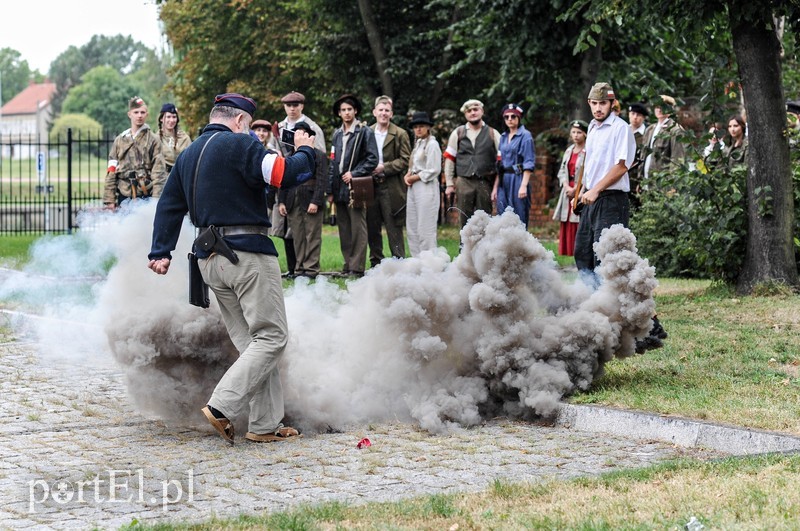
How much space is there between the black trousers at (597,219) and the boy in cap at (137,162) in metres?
6.06

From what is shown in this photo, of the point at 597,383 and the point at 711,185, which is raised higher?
the point at 711,185

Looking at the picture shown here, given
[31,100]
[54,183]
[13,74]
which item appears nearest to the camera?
[54,183]

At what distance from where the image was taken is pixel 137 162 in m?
13.9

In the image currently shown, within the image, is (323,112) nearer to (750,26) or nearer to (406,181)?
(406,181)

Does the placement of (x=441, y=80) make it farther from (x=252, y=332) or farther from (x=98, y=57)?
(x=98, y=57)

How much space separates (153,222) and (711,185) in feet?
21.8

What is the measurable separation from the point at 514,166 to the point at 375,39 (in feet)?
44.8

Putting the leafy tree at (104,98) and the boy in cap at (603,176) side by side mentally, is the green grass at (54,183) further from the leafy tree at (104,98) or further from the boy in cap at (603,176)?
the leafy tree at (104,98)

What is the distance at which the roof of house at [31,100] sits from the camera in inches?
6358

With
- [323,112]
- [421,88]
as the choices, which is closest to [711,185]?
[421,88]

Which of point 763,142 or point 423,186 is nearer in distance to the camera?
point 763,142

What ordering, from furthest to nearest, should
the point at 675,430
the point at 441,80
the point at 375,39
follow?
the point at 441,80 → the point at 375,39 → the point at 675,430

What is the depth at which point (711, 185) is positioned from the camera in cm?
1216

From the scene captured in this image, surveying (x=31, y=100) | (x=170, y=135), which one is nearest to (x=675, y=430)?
(x=170, y=135)
